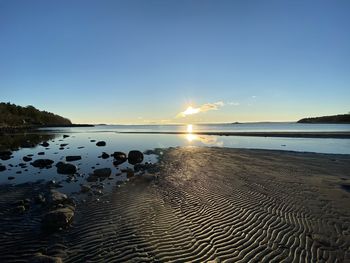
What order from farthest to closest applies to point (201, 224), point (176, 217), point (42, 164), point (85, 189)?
point (42, 164) < point (85, 189) < point (176, 217) < point (201, 224)

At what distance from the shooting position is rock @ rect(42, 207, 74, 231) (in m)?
10.2

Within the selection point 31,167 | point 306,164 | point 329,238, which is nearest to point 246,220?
point 329,238

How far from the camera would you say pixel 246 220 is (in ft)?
36.2

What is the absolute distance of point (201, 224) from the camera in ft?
34.8

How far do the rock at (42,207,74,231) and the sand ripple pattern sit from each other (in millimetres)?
468

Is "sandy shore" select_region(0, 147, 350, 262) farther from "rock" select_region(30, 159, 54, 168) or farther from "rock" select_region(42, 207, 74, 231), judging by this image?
"rock" select_region(30, 159, 54, 168)

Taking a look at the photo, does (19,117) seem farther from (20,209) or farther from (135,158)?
(20,209)

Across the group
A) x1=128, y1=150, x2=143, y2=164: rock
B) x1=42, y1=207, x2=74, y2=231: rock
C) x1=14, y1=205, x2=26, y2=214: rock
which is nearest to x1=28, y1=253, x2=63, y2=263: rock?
x1=42, y1=207, x2=74, y2=231: rock

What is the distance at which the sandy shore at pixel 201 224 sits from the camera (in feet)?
27.4

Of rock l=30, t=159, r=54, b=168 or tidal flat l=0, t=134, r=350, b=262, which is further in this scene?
rock l=30, t=159, r=54, b=168

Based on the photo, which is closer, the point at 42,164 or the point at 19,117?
the point at 42,164

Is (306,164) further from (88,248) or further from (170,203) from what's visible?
(88,248)

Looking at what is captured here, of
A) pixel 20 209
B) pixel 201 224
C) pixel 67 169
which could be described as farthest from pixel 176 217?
pixel 67 169

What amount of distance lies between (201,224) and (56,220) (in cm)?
589
